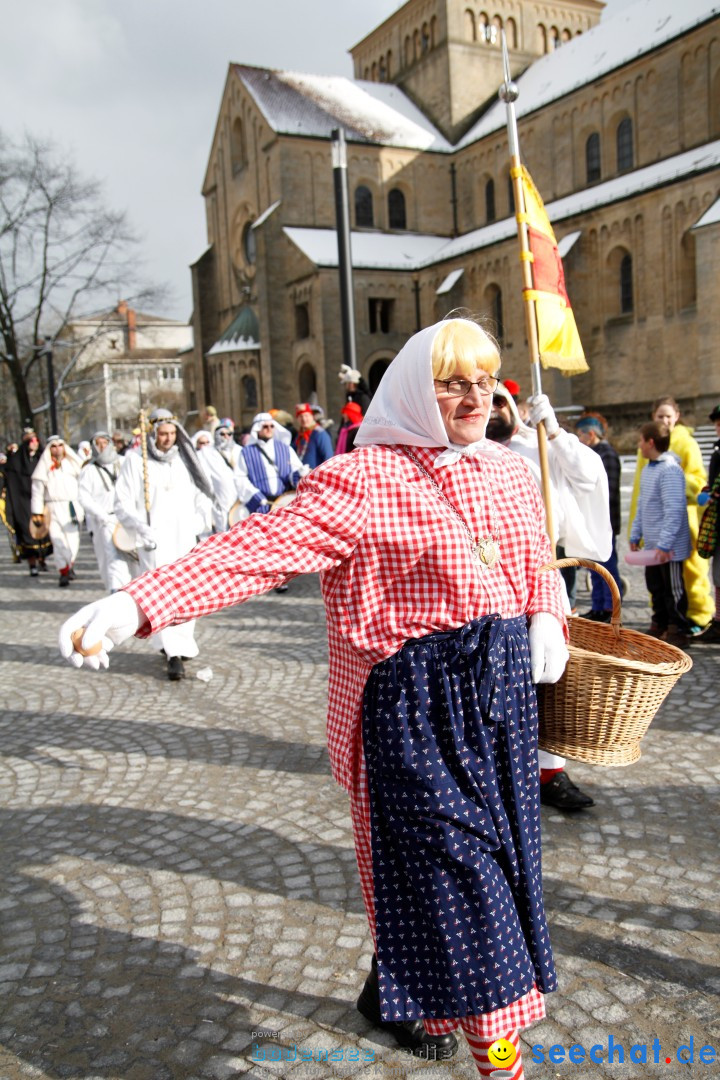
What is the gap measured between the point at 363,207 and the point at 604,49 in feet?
42.1

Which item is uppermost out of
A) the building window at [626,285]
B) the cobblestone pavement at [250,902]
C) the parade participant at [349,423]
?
the building window at [626,285]

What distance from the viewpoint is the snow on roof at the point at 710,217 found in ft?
90.9

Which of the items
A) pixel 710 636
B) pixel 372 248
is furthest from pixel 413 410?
pixel 372 248

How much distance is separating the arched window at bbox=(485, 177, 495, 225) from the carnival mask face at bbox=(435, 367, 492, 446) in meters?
43.8

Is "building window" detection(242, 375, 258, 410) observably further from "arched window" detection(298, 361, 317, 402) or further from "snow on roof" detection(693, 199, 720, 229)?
"snow on roof" detection(693, 199, 720, 229)

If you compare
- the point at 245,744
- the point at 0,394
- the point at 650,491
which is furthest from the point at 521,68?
the point at 245,744

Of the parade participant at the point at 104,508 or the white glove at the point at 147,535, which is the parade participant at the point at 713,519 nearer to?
the white glove at the point at 147,535

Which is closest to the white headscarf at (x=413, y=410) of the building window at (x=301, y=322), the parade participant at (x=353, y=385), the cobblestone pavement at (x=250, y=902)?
the cobblestone pavement at (x=250, y=902)

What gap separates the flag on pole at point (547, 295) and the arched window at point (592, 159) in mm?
36441

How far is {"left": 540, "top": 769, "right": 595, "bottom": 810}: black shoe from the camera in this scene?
416 cm

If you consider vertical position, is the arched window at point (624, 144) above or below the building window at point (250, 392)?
above

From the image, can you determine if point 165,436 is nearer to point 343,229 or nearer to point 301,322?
point 343,229

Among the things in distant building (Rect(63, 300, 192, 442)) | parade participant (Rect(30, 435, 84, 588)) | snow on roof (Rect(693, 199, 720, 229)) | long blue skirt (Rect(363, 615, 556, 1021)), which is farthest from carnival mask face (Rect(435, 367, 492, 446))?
distant building (Rect(63, 300, 192, 442))

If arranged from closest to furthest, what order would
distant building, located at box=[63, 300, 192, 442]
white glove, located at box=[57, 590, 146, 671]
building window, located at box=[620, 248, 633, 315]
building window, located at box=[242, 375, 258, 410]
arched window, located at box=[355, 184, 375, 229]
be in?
white glove, located at box=[57, 590, 146, 671] → building window, located at box=[620, 248, 633, 315] → arched window, located at box=[355, 184, 375, 229] → building window, located at box=[242, 375, 258, 410] → distant building, located at box=[63, 300, 192, 442]
